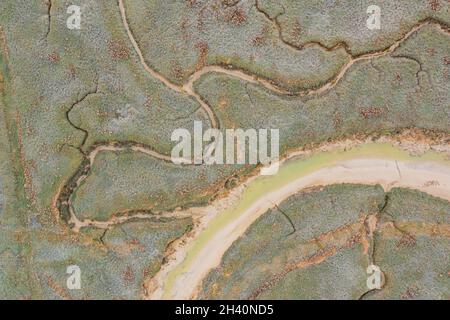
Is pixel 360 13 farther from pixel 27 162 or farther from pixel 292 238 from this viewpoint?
pixel 27 162

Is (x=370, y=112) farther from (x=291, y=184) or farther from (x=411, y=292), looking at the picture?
(x=411, y=292)

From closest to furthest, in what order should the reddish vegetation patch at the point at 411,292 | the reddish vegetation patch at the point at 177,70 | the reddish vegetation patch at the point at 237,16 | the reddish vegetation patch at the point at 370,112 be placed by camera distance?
1. the reddish vegetation patch at the point at 411,292
2. the reddish vegetation patch at the point at 370,112
3. the reddish vegetation patch at the point at 237,16
4. the reddish vegetation patch at the point at 177,70

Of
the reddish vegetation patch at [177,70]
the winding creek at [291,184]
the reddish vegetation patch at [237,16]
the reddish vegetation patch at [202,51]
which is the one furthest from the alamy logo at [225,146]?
the reddish vegetation patch at [237,16]

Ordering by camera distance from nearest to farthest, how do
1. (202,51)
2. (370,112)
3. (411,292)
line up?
(411,292) → (370,112) → (202,51)

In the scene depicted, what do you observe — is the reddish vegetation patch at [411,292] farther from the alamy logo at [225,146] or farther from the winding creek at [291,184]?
the alamy logo at [225,146]

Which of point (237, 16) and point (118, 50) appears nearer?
point (237, 16)

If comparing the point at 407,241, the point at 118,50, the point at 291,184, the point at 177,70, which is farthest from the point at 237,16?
the point at 407,241
